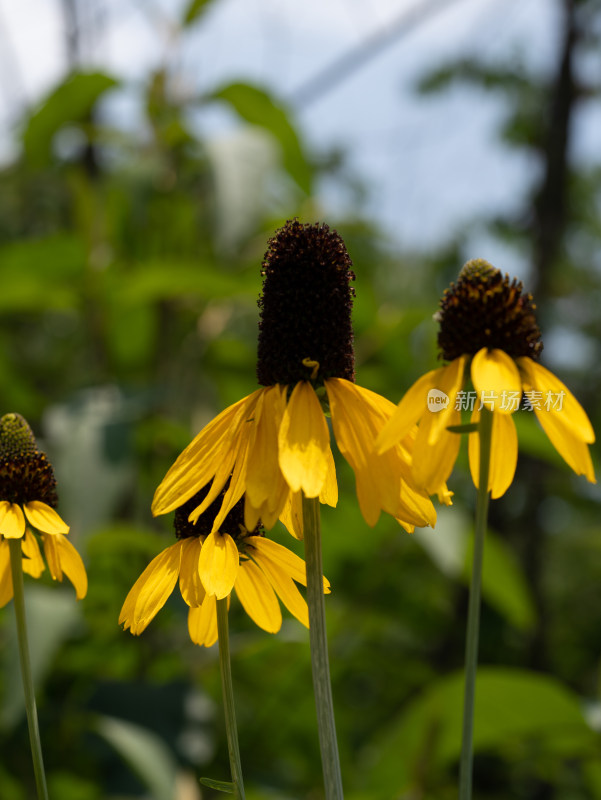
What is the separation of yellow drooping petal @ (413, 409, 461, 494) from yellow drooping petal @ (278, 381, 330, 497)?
0.03 meters

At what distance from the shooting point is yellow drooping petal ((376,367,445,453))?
265mm

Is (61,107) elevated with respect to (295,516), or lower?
elevated

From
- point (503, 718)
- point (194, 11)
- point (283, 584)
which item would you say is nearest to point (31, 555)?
point (283, 584)

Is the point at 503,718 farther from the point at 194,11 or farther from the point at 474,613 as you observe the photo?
the point at 194,11

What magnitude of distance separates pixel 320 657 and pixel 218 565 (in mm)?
53

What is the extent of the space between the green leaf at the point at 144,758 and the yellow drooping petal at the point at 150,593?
2.12 ft

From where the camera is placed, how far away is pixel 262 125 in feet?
4.68

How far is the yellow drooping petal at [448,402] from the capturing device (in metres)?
0.27

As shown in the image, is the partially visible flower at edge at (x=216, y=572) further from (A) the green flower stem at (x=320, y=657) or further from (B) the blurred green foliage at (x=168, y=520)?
(B) the blurred green foliage at (x=168, y=520)

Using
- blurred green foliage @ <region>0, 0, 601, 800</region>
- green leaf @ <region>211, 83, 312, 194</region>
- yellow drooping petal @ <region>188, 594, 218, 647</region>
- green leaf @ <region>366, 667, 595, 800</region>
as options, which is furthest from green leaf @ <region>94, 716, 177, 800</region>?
green leaf @ <region>211, 83, 312, 194</region>

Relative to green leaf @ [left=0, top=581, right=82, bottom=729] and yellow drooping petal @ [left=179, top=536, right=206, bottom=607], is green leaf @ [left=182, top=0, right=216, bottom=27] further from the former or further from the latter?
yellow drooping petal @ [left=179, top=536, right=206, bottom=607]

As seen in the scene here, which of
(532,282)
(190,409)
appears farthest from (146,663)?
(532,282)

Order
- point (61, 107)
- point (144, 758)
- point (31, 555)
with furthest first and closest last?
point (61, 107), point (144, 758), point (31, 555)

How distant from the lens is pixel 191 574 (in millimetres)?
332
